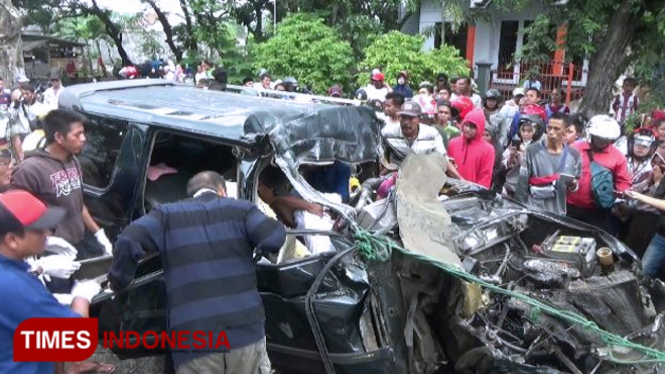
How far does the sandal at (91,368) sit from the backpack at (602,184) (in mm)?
4020

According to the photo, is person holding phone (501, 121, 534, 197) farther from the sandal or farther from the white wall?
the white wall

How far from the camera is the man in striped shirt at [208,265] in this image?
Result: 2754 mm

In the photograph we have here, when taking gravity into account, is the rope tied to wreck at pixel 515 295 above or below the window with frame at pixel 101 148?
below

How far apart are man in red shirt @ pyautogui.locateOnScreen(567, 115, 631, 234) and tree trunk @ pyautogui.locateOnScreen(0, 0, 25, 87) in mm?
11439

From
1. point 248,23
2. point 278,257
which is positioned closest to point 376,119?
point 278,257

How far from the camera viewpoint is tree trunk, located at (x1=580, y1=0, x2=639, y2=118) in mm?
7570

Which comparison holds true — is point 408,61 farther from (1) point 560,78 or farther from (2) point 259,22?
(2) point 259,22

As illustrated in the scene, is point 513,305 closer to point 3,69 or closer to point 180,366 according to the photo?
point 180,366

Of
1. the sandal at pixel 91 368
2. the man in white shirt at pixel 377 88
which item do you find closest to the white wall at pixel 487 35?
the man in white shirt at pixel 377 88

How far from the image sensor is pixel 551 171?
4.82m

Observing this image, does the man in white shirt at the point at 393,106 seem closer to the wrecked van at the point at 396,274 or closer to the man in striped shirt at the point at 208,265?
the wrecked van at the point at 396,274

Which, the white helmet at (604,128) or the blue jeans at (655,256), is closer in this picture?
the blue jeans at (655,256)

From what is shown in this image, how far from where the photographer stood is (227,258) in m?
2.79

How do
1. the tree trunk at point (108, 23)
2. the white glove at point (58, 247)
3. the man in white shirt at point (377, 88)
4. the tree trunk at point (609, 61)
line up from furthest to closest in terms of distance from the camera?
the tree trunk at point (108, 23)
the man in white shirt at point (377, 88)
the tree trunk at point (609, 61)
the white glove at point (58, 247)
